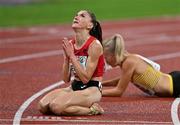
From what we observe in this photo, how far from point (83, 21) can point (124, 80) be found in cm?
197

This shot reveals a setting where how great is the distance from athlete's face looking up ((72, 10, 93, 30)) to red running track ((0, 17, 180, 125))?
4.11ft

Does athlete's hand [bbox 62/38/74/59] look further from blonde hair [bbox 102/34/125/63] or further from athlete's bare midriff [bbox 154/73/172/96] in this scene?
athlete's bare midriff [bbox 154/73/172/96]

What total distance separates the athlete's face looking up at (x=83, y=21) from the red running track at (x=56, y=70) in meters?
1.25

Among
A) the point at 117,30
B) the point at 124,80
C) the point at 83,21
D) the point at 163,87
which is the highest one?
the point at 83,21

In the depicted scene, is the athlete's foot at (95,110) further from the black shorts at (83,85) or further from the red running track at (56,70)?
the black shorts at (83,85)

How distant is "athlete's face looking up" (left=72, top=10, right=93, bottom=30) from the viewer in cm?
1105

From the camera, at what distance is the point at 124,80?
12.7 metres

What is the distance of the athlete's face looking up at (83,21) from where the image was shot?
11055 millimetres

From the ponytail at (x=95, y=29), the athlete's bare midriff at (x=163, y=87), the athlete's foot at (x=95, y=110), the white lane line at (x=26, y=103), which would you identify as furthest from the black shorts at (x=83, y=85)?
the athlete's bare midriff at (x=163, y=87)

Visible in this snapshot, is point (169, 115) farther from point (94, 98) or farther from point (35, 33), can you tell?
point (35, 33)

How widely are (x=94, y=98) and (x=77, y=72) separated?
1.49 feet

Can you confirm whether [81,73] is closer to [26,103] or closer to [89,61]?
[89,61]

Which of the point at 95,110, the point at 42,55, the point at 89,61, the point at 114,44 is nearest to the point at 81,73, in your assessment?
the point at 89,61

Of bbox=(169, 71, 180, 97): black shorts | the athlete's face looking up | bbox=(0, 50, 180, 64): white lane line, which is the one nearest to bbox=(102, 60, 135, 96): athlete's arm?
bbox=(169, 71, 180, 97): black shorts
